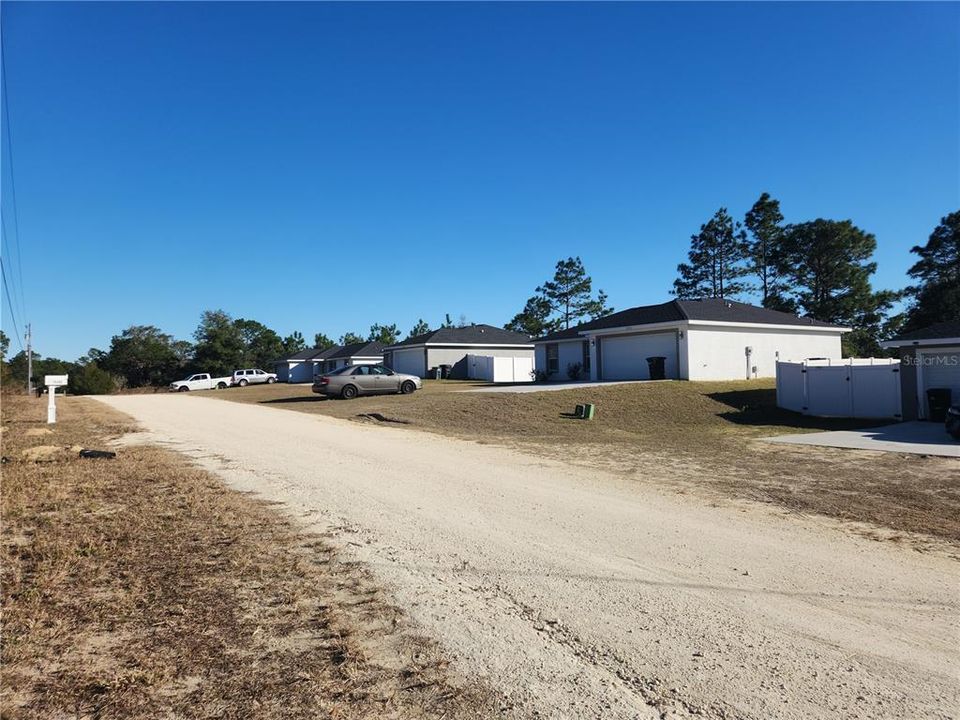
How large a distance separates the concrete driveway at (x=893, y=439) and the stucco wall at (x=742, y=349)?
1138 centimetres

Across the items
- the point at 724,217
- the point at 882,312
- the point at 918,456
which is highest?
the point at 724,217

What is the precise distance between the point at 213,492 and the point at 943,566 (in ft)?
25.1

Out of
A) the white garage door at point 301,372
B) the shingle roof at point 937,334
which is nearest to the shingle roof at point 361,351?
the white garage door at point 301,372

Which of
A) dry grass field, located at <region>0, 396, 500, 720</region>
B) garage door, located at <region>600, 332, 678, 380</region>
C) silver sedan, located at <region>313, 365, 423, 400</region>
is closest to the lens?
dry grass field, located at <region>0, 396, 500, 720</region>

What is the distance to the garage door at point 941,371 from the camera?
690 inches

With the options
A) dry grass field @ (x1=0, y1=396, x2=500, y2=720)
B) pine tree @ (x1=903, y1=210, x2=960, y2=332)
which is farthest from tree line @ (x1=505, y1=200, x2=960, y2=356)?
dry grass field @ (x1=0, y1=396, x2=500, y2=720)

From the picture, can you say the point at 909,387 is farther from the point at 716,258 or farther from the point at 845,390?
the point at 716,258

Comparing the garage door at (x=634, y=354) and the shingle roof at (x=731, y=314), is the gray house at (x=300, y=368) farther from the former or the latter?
the shingle roof at (x=731, y=314)

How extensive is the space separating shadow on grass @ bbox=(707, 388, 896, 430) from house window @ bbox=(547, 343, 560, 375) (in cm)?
1388

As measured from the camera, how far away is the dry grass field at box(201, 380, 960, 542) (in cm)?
789

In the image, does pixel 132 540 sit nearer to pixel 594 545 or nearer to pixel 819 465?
pixel 594 545

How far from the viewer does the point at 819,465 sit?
10.8m

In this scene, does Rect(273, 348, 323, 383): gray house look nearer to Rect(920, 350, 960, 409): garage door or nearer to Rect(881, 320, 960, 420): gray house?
Rect(881, 320, 960, 420): gray house

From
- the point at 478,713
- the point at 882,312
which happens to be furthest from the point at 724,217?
the point at 478,713
